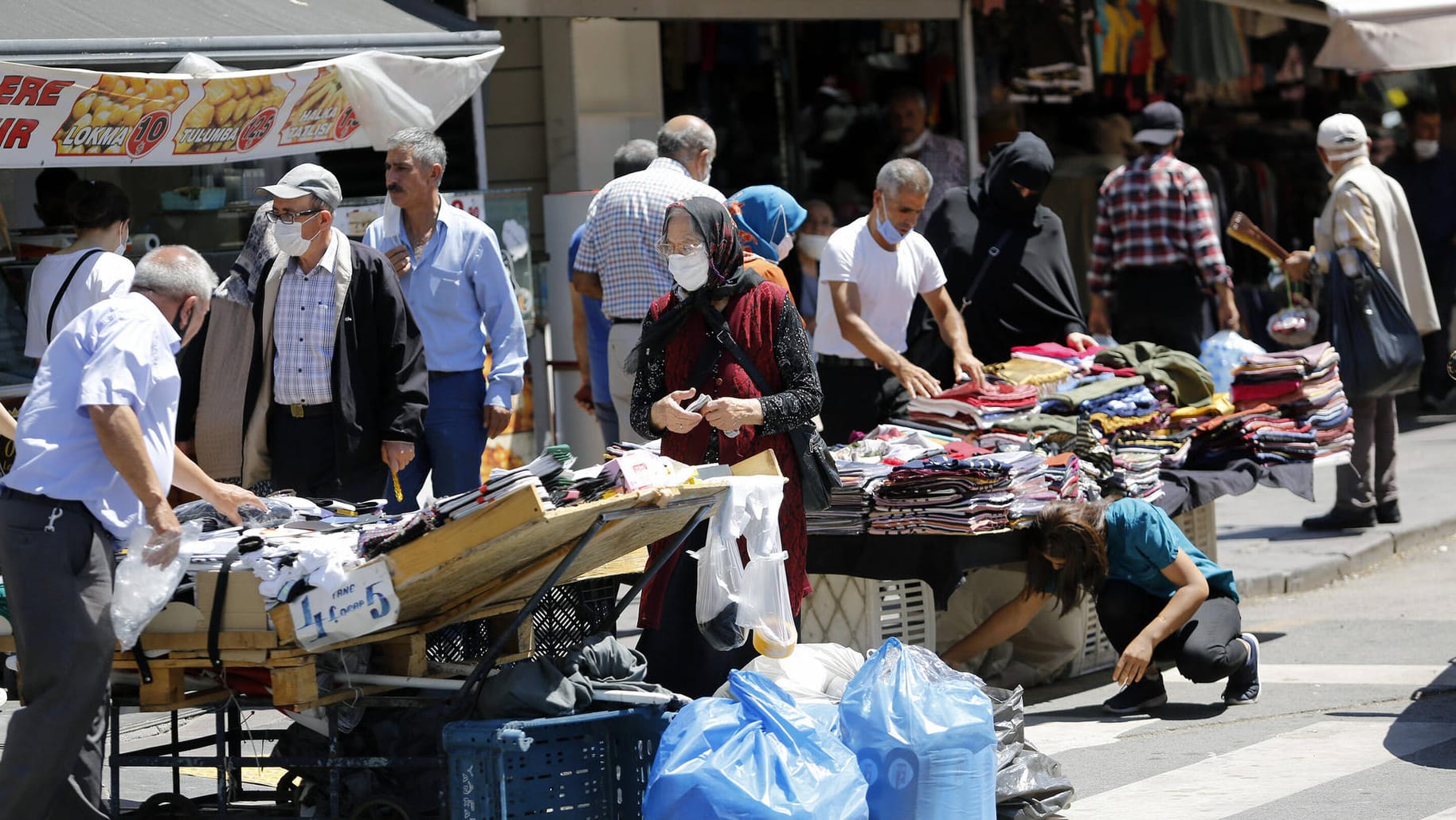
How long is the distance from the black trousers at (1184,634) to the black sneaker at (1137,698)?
10cm

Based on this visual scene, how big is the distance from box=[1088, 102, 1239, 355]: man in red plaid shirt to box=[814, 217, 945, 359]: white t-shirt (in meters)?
2.13

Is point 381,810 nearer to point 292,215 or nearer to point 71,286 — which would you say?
point 292,215

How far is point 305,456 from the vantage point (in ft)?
20.7

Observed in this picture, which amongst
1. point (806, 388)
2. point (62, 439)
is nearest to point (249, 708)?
point (62, 439)

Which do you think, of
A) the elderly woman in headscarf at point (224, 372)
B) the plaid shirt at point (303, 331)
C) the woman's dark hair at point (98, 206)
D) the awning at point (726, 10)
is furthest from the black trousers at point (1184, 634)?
the awning at point (726, 10)

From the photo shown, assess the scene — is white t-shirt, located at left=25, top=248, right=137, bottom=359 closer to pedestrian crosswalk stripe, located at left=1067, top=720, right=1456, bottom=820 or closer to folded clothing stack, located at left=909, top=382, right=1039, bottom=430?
folded clothing stack, located at left=909, top=382, right=1039, bottom=430

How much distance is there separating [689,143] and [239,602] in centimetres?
366

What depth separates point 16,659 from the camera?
5.05 m

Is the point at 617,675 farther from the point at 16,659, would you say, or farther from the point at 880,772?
the point at 16,659

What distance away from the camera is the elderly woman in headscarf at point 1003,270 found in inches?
340

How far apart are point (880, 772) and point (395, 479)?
7.51 ft

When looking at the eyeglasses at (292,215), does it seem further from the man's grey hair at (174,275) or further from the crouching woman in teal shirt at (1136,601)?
the crouching woman in teal shirt at (1136,601)

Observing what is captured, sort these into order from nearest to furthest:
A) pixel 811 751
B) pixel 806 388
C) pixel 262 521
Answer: pixel 811 751 < pixel 262 521 < pixel 806 388

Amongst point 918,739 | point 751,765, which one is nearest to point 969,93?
point 918,739
